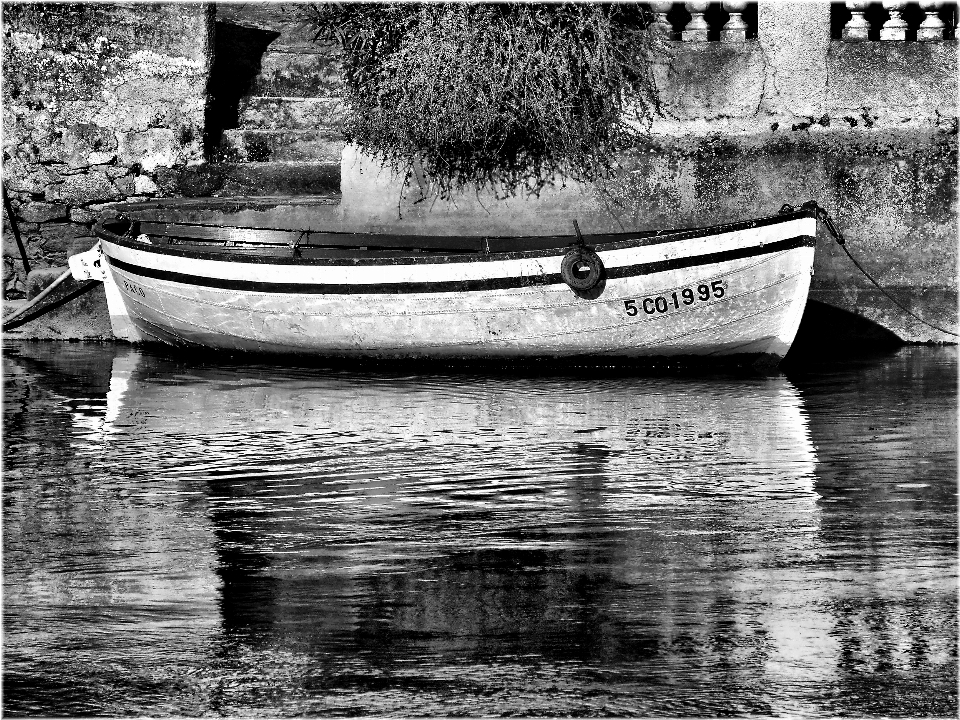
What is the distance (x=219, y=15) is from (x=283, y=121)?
3.07 metres

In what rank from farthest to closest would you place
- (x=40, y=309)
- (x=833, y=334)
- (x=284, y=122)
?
1. (x=284, y=122)
2. (x=40, y=309)
3. (x=833, y=334)

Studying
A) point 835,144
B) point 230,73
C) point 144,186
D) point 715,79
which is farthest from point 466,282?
point 230,73

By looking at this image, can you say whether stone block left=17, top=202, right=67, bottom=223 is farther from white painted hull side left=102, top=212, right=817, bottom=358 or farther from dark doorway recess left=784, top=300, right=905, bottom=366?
dark doorway recess left=784, top=300, right=905, bottom=366

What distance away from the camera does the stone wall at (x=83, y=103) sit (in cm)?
1673

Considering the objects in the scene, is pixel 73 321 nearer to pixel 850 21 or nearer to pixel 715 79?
pixel 715 79

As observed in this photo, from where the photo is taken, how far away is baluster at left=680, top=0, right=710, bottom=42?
15.0 meters

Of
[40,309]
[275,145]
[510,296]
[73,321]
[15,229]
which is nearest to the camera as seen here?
[510,296]

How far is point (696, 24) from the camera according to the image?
15.0 m

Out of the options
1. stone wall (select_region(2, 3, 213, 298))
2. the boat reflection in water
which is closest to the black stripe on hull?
the boat reflection in water

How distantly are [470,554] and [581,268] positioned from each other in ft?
19.5

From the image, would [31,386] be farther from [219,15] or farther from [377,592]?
[219,15]

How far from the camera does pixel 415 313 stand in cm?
1362

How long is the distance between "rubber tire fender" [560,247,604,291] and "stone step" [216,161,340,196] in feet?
13.3

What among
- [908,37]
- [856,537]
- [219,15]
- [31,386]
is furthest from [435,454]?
[219,15]
